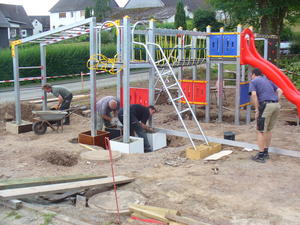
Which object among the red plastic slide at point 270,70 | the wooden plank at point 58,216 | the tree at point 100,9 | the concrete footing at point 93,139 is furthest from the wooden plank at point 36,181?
the tree at point 100,9

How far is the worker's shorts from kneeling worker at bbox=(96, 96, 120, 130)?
3.70 m

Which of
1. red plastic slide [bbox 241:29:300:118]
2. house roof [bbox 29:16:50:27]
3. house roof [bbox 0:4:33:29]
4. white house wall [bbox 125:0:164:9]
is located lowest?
red plastic slide [bbox 241:29:300:118]

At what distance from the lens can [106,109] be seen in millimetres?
10250

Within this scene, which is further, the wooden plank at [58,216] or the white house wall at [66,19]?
the white house wall at [66,19]

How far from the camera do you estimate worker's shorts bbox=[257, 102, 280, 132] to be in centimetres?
768

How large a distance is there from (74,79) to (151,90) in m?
18.0

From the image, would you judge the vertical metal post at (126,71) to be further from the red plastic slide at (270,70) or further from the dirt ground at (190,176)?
the red plastic slide at (270,70)

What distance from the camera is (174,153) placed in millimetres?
8625

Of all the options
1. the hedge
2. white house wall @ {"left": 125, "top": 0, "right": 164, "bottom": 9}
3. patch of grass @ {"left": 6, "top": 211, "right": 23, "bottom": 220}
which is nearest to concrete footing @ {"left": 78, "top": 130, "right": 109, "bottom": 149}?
patch of grass @ {"left": 6, "top": 211, "right": 23, "bottom": 220}

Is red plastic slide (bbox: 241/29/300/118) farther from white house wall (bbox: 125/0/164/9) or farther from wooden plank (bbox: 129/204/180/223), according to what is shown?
white house wall (bbox: 125/0/164/9)

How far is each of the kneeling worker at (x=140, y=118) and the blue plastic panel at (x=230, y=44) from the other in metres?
3.65

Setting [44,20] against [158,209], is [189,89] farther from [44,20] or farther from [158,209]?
[44,20]

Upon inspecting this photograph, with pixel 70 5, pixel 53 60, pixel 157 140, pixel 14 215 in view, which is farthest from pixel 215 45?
pixel 70 5

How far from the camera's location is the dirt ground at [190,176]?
17.4 feet
